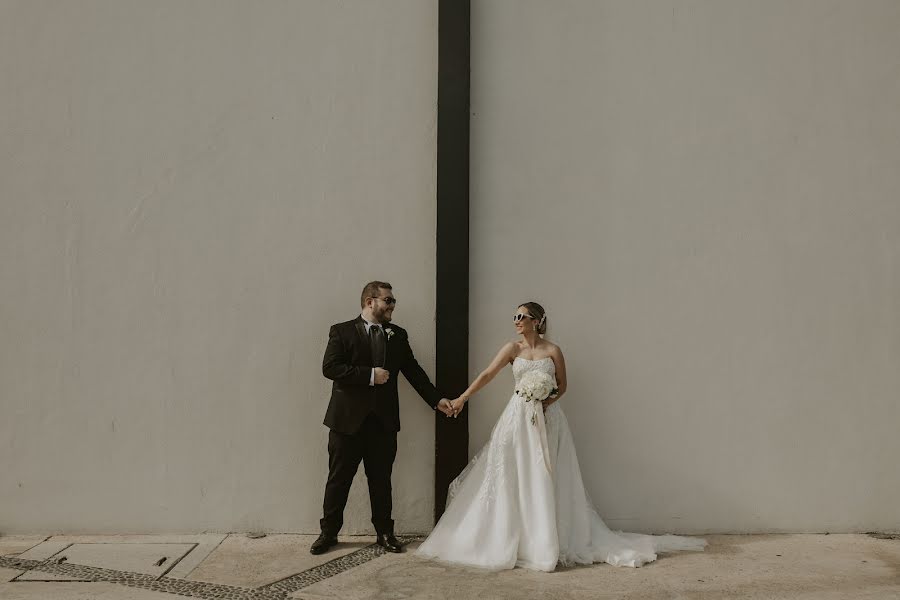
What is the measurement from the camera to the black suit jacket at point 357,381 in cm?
481

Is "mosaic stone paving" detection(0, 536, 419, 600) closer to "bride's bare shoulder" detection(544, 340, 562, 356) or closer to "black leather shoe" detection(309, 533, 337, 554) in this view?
"black leather shoe" detection(309, 533, 337, 554)

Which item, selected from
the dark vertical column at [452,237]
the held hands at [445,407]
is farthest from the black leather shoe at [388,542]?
the held hands at [445,407]

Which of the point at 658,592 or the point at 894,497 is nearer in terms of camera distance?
the point at 658,592

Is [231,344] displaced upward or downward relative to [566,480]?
upward

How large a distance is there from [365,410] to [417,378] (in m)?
0.48

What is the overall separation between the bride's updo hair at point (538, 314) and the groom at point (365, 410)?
0.97 m

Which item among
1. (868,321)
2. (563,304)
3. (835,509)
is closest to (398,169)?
(563,304)

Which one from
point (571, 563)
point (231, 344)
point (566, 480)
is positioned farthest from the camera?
point (231, 344)

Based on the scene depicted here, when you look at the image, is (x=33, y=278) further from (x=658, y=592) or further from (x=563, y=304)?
(x=658, y=592)

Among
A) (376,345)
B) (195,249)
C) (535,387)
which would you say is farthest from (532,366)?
(195,249)

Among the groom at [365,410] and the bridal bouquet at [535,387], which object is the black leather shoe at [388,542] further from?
the bridal bouquet at [535,387]

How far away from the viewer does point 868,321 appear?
5.58 metres

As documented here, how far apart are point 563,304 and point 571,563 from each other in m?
1.91

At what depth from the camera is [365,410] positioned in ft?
15.9
